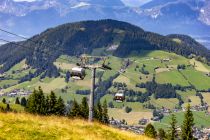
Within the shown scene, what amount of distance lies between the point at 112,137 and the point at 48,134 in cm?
527

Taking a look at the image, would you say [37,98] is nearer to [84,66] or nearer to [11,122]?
[84,66]

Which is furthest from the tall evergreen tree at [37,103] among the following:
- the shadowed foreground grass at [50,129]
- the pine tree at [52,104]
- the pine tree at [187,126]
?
the shadowed foreground grass at [50,129]

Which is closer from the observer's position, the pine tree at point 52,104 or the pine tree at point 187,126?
the pine tree at point 187,126

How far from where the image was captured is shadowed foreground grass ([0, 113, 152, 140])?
95.4 feet

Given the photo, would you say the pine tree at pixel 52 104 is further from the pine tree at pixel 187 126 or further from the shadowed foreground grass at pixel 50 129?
the shadowed foreground grass at pixel 50 129

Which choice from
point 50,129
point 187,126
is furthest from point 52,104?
point 50,129

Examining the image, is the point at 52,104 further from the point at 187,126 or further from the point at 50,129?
the point at 50,129

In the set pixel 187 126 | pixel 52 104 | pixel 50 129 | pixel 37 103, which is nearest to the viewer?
pixel 50 129

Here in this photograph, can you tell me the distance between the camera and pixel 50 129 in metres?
31.3

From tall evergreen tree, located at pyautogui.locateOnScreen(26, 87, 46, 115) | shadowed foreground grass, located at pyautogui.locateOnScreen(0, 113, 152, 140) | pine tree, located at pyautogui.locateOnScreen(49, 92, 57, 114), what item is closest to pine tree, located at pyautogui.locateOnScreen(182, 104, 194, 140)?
pine tree, located at pyautogui.locateOnScreen(49, 92, 57, 114)

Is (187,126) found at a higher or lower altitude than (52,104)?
lower

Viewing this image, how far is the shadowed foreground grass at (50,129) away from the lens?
2908 centimetres

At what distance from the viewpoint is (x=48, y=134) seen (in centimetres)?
2989

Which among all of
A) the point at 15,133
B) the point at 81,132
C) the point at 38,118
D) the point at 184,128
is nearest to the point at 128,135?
the point at 81,132
